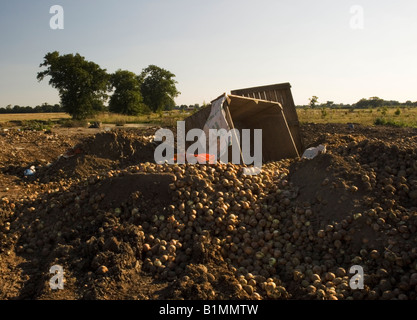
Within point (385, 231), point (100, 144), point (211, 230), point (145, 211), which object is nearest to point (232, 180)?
point (211, 230)

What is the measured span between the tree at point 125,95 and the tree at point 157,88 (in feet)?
18.8

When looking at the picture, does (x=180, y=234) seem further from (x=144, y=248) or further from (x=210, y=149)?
(x=210, y=149)

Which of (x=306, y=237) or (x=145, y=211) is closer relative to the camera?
(x=306, y=237)

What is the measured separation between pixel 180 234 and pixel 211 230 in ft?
1.17

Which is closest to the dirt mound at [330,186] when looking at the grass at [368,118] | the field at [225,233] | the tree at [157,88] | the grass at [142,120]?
the field at [225,233]

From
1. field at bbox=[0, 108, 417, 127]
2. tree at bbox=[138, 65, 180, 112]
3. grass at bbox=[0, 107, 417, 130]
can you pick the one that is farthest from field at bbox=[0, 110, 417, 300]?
tree at bbox=[138, 65, 180, 112]

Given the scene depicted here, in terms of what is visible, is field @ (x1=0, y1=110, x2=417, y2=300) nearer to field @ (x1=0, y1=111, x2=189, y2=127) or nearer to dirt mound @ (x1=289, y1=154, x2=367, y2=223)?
dirt mound @ (x1=289, y1=154, x2=367, y2=223)

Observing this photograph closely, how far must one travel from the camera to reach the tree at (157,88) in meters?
47.2

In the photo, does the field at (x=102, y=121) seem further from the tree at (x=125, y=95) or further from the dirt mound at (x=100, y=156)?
the dirt mound at (x=100, y=156)

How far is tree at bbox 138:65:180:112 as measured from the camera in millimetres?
47188

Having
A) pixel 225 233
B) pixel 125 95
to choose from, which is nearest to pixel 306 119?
pixel 225 233

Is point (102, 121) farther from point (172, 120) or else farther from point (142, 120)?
point (172, 120)

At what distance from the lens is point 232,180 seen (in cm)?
486
